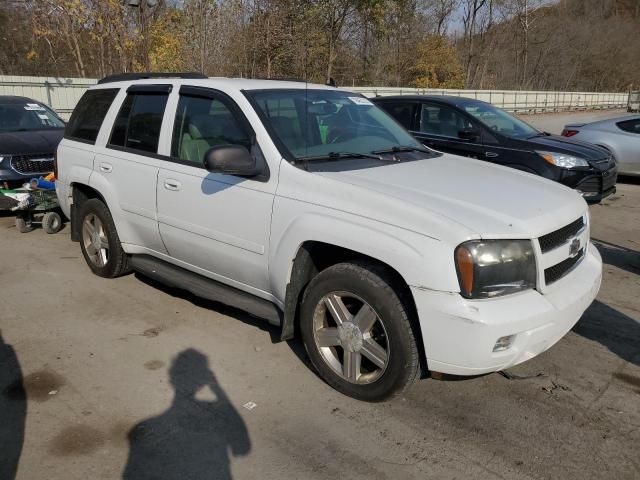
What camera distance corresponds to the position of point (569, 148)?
7848 mm

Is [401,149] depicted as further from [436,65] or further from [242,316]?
[436,65]

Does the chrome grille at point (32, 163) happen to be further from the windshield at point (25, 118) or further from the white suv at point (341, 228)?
the white suv at point (341, 228)

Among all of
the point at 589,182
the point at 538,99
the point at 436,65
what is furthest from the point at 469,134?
the point at 538,99

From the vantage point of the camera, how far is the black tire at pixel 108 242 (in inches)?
198

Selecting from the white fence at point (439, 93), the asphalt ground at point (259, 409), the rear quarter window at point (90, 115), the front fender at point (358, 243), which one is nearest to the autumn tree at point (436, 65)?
the white fence at point (439, 93)

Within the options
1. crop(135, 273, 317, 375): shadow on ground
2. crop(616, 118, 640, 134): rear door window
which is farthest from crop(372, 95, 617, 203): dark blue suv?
crop(135, 273, 317, 375): shadow on ground

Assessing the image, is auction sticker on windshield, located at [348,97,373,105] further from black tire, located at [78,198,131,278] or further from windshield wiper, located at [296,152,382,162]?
black tire, located at [78,198,131,278]

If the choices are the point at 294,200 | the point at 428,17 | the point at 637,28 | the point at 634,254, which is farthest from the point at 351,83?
the point at 637,28

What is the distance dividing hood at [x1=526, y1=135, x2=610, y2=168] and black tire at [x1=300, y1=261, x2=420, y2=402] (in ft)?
17.4

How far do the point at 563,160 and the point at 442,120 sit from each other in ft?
5.67

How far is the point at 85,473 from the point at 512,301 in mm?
2286

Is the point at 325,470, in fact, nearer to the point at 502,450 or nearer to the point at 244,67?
the point at 502,450

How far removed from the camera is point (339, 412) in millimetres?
3279

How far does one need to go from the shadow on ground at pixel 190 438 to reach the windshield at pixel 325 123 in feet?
5.27
